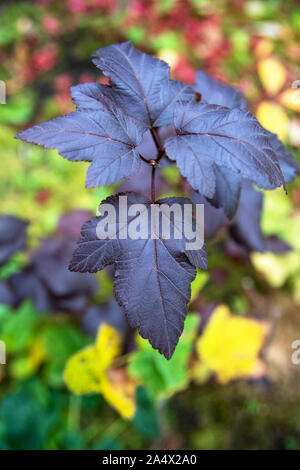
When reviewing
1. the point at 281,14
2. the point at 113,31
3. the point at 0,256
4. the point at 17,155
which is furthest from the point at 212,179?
the point at 281,14

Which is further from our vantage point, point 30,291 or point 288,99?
point 288,99

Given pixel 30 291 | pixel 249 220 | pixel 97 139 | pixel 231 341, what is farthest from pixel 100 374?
pixel 97 139

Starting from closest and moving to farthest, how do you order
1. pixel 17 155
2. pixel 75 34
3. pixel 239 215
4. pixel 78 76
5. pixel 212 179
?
pixel 212 179 < pixel 239 215 < pixel 17 155 < pixel 78 76 < pixel 75 34

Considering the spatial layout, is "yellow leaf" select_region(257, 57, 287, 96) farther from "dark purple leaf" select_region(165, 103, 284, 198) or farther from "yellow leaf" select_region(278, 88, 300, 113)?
"dark purple leaf" select_region(165, 103, 284, 198)

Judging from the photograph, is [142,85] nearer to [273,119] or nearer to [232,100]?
[232,100]

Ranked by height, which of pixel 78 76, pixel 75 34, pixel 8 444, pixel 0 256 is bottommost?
pixel 8 444
